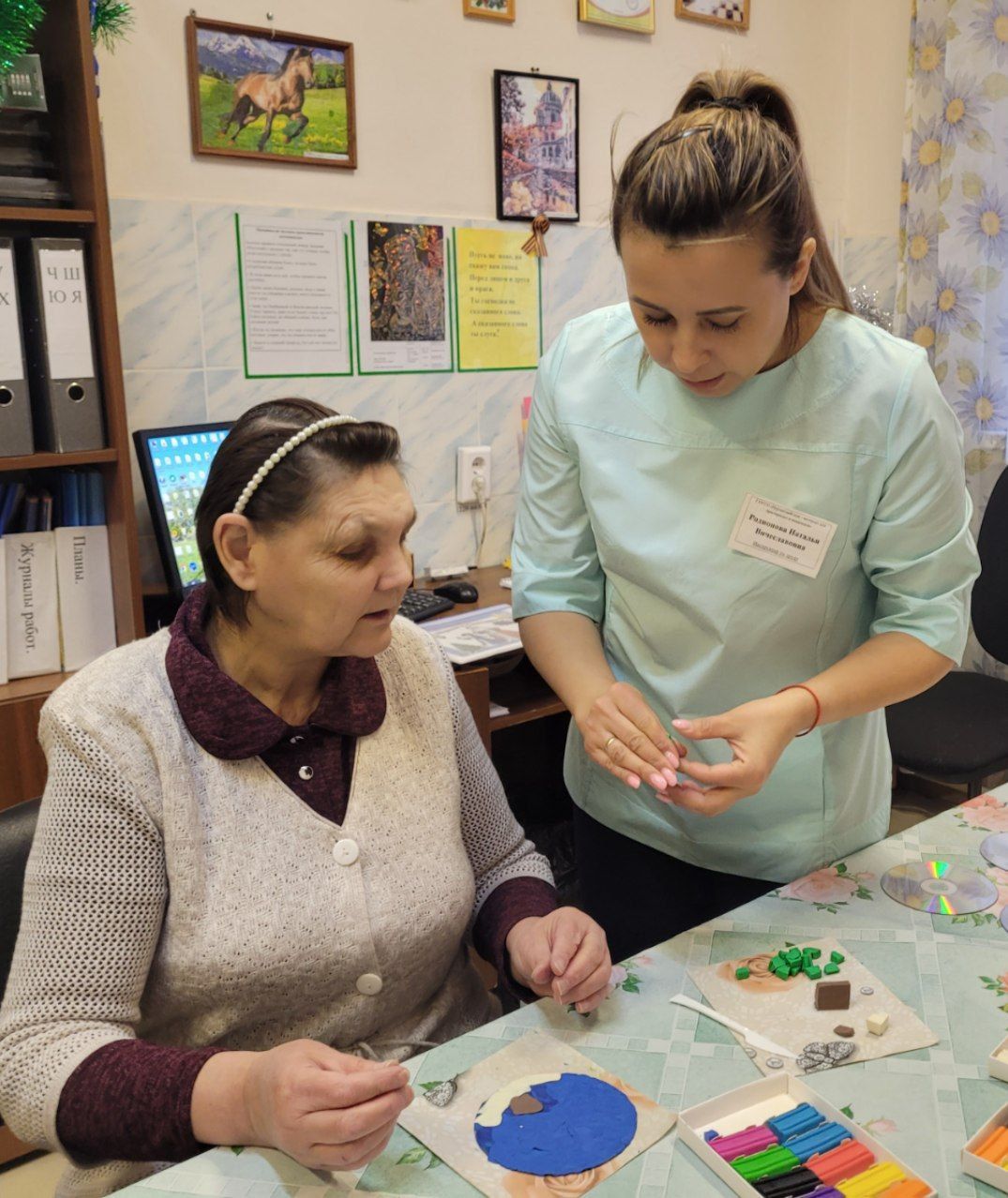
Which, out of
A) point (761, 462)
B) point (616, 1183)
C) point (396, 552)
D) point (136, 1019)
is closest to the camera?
point (616, 1183)

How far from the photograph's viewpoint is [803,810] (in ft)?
4.57

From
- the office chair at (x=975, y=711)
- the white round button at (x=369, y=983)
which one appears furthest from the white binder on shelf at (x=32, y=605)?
the office chair at (x=975, y=711)

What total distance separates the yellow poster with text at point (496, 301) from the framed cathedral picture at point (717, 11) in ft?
2.65

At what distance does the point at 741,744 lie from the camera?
3.86ft

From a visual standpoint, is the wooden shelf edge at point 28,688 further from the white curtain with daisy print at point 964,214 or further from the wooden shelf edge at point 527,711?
the white curtain with daisy print at point 964,214

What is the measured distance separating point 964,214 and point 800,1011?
261cm

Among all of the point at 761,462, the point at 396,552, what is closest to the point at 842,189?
the point at 761,462

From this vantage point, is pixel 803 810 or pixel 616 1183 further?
pixel 803 810

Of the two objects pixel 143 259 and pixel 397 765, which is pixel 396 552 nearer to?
pixel 397 765

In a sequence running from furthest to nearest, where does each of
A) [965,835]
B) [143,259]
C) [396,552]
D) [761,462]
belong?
[143,259] < [965,835] < [761,462] < [396,552]

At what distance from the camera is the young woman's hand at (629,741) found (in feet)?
3.91

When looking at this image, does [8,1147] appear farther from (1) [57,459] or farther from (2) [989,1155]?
(2) [989,1155]

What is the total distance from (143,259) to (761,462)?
152cm

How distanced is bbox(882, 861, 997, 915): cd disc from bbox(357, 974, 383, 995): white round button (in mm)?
608
